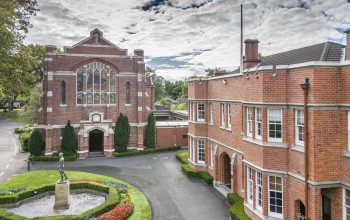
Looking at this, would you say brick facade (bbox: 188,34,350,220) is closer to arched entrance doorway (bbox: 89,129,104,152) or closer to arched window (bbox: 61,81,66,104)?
arched entrance doorway (bbox: 89,129,104,152)

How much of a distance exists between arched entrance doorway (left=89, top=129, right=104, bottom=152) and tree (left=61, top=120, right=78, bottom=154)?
8.45ft

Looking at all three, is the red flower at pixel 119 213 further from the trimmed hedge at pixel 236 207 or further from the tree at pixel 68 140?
the tree at pixel 68 140

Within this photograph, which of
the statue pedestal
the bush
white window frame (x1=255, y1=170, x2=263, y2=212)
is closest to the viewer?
white window frame (x1=255, y1=170, x2=263, y2=212)

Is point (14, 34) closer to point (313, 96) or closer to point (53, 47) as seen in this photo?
point (313, 96)

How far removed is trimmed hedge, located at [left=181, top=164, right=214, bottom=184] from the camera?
22389 millimetres

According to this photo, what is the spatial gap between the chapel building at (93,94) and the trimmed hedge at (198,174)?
11.8 metres

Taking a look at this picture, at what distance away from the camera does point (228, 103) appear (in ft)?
65.1

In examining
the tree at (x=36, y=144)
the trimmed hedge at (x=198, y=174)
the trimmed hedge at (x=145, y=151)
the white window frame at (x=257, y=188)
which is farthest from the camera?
the trimmed hedge at (x=145, y=151)

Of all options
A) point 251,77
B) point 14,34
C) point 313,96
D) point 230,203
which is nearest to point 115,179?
point 230,203

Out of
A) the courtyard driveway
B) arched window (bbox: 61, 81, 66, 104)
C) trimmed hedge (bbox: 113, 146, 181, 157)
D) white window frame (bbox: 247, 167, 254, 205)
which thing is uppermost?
arched window (bbox: 61, 81, 66, 104)

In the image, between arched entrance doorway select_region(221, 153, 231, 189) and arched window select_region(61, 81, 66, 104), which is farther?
arched window select_region(61, 81, 66, 104)

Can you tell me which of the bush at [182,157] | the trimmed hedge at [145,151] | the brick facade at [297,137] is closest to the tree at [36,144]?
the trimmed hedge at [145,151]

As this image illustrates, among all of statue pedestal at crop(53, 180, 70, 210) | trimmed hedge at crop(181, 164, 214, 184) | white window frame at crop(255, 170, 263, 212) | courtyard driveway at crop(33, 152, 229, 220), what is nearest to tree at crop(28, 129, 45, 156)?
courtyard driveway at crop(33, 152, 229, 220)

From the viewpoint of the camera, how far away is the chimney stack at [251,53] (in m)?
18.6
